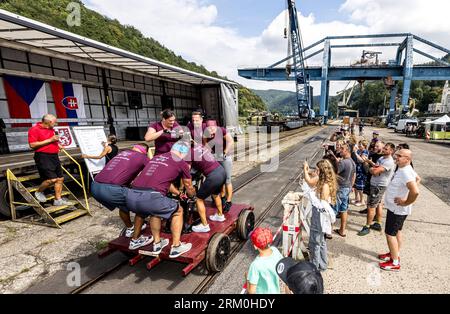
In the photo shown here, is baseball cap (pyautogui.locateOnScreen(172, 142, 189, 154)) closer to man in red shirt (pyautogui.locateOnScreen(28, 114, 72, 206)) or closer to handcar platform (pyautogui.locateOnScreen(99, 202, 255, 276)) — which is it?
handcar platform (pyautogui.locateOnScreen(99, 202, 255, 276))

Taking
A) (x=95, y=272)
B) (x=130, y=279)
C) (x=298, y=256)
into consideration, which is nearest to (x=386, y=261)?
(x=298, y=256)

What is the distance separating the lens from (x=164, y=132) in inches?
188

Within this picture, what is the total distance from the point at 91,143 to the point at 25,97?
521cm

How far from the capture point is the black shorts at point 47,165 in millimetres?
5742

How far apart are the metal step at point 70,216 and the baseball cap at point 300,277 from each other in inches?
218

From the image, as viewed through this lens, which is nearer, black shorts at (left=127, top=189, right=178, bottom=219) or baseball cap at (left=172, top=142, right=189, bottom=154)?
black shorts at (left=127, top=189, right=178, bottom=219)

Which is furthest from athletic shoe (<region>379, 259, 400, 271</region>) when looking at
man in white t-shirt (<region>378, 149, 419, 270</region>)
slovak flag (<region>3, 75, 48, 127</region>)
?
slovak flag (<region>3, 75, 48, 127</region>)

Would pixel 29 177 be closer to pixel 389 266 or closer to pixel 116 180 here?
pixel 116 180

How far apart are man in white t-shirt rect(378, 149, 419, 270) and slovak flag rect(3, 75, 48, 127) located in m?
12.7

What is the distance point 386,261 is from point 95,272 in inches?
194

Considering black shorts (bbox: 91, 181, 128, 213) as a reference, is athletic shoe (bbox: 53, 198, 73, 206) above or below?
below

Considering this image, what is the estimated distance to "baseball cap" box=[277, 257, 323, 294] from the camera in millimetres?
2188

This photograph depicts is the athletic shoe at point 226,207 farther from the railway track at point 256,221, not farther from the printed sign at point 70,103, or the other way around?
the printed sign at point 70,103

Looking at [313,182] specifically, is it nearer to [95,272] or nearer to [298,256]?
[298,256]
